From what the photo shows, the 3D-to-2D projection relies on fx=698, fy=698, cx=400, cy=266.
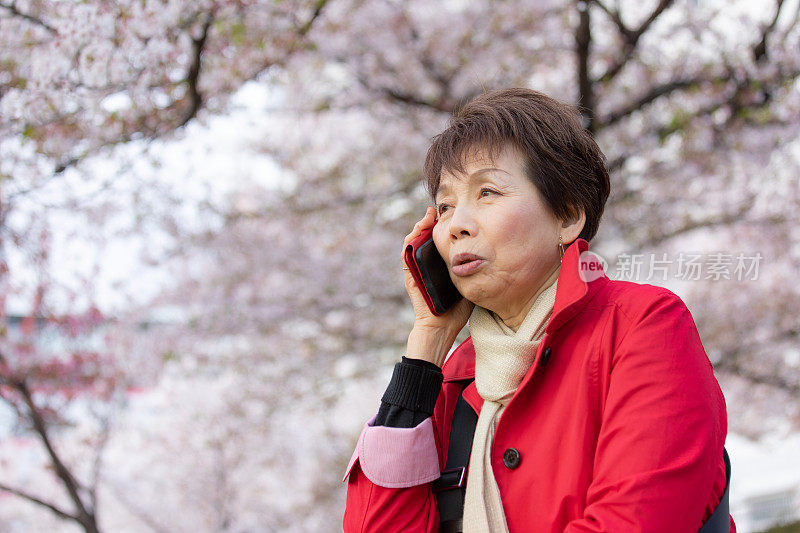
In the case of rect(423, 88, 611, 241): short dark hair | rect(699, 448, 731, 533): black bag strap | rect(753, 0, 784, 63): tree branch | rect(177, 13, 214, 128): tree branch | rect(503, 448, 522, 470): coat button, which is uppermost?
rect(753, 0, 784, 63): tree branch

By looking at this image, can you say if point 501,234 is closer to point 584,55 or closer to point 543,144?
point 543,144

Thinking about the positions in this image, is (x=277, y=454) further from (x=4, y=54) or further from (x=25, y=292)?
(x=4, y=54)

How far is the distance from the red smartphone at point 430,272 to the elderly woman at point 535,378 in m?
0.03

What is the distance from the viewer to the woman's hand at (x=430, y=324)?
167 centimetres

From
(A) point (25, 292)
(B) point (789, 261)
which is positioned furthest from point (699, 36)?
(A) point (25, 292)

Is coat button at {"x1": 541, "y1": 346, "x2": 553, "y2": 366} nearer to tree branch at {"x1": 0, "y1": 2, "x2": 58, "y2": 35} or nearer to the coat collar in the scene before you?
the coat collar

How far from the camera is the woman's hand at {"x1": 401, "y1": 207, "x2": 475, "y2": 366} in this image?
1.67m

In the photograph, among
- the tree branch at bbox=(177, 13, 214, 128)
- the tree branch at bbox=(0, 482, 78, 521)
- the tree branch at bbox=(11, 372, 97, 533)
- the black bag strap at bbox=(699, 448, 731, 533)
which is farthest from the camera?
the tree branch at bbox=(11, 372, 97, 533)

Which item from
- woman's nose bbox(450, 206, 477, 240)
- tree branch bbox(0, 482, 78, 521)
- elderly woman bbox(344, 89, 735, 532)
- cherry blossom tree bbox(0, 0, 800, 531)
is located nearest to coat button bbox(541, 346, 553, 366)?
elderly woman bbox(344, 89, 735, 532)

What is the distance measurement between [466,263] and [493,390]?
28cm

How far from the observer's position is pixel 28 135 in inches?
142

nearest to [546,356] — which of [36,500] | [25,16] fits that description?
[25,16]

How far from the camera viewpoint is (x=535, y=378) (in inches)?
56.2

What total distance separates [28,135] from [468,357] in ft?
9.60
